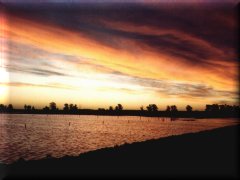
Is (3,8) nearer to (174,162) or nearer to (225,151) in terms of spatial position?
(174,162)

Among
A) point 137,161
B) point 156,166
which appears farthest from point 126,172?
point 137,161

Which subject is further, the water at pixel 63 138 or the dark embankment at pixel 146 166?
the water at pixel 63 138

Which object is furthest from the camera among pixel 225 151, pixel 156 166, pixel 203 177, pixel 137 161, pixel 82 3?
pixel 225 151

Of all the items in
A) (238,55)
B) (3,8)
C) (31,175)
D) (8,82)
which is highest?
(3,8)

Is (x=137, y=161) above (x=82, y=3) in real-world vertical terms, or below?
below

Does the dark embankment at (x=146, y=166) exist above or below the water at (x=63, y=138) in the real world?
above

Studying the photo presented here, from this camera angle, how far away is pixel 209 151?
1088cm

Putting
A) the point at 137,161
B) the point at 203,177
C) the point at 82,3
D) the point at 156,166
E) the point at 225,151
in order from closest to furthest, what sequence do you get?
the point at 203,177 < the point at 82,3 < the point at 156,166 < the point at 137,161 < the point at 225,151

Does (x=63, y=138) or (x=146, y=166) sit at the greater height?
(x=146, y=166)

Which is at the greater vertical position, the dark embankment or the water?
the dark embankment

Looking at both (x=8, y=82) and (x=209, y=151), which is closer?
(x=8, y=82)

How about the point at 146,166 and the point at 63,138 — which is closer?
the point at 146,166

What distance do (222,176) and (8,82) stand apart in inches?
241

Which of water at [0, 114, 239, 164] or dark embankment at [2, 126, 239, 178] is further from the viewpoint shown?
water at [0, 114, 239, 164]
